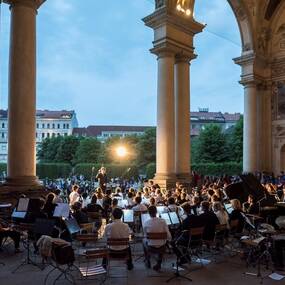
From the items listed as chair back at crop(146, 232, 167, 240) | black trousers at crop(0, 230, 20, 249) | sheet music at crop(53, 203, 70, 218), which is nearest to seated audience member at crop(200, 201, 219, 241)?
chair back at crop(146, 232, 167, 240)

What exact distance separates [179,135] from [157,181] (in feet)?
10.8

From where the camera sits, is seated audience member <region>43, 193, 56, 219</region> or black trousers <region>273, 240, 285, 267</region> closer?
black trousers <region>273, 240, 285, 267</region>

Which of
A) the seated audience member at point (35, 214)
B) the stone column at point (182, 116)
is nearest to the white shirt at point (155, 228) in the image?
the seated audience member at point (35, 214)

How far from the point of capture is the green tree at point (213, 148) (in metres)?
64.1

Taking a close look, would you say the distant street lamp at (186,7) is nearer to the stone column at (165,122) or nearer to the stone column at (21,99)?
the stone column at (165,122)

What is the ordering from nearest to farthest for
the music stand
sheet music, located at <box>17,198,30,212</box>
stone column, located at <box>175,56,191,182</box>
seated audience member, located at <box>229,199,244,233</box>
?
the music stand
sheet music, located at <box>17,198,30,212</box>
seated audience member, located at <box>229,199,244,233</box>
stone column, located at <box>175,56,191,182</box>

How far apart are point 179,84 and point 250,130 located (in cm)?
1076

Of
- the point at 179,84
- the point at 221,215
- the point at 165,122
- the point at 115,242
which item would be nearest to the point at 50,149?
the point at 179,84

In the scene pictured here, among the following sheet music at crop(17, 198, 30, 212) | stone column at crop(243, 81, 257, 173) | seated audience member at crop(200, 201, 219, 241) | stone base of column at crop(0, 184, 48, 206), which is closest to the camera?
seated audience member at crop(200, 201, 219, 241)

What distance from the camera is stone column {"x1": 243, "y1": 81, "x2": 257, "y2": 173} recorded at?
99.3 feet

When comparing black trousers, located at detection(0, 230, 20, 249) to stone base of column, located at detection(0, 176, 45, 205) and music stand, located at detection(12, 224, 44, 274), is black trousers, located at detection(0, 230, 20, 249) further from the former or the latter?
stone base of column, located at detection(0, 176, 45, 205)

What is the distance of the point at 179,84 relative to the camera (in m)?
22.1

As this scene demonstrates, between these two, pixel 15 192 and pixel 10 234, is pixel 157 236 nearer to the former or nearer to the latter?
pixel 10 234

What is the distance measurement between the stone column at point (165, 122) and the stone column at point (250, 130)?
11.9 meters
